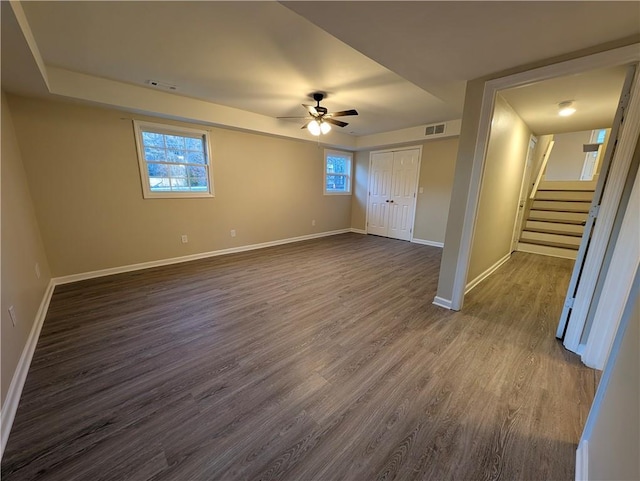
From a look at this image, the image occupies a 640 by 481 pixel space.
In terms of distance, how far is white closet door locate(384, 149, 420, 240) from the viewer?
5684mm

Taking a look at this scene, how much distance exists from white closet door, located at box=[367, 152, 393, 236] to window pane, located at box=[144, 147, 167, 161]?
4.58 meters

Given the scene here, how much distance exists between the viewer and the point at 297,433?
1.36 metres

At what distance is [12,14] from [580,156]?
1097 centimetres

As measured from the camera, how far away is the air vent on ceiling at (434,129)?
4703 millimetres

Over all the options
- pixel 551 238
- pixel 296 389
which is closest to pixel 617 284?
pixel 296 389

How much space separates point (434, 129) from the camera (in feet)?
15.6

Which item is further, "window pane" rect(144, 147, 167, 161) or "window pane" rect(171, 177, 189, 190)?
"window pane" rect(171, 177, 189, 190)

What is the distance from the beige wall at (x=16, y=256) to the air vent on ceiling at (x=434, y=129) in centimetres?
573

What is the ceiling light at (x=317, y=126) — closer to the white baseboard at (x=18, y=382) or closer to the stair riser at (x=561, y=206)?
the white baseboard at (x=18, y=382)

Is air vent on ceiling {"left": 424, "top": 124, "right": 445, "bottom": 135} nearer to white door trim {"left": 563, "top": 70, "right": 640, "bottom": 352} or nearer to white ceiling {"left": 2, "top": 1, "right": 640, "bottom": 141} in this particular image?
white ceiling {"left": 2, "top": 1, "right": 640, "bottom": 141}

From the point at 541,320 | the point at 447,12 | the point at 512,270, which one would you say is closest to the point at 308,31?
the point at 447,12

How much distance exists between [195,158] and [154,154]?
1.93 feet

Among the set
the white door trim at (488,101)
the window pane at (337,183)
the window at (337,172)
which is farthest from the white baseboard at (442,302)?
the window pane at (337,183)

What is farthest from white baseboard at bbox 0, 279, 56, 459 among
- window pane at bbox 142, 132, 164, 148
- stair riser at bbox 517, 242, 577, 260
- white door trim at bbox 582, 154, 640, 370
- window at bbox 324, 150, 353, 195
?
stair riser at bbox 517, 242, 577, 260
